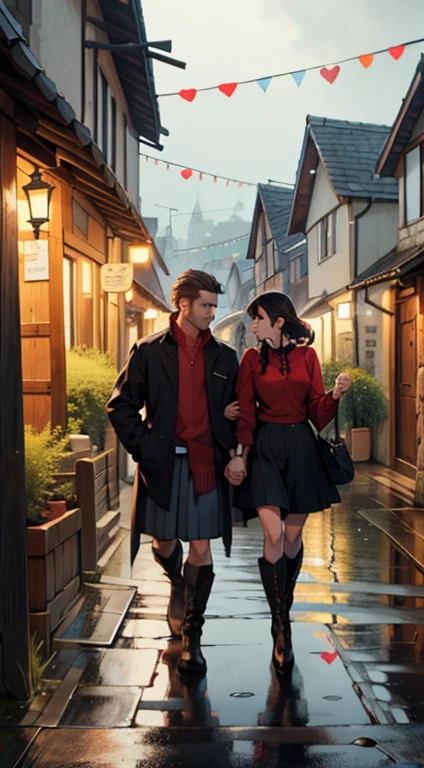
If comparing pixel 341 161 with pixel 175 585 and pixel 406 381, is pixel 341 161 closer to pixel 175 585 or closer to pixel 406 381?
pixel 406 381

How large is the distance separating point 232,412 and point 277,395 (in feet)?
0.96

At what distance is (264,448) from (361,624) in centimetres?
150

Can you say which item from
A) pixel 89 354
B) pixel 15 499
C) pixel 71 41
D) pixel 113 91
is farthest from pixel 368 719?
pixel 113 91

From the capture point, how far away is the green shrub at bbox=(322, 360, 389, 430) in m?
16.3

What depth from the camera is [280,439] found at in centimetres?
470

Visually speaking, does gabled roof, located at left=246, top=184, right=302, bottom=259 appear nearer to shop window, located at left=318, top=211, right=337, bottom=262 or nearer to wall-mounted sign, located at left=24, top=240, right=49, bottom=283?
shop window, located at left=318, top=211, right=337, bottom=262

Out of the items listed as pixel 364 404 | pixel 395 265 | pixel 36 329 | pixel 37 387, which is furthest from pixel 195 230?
pixel 37 387

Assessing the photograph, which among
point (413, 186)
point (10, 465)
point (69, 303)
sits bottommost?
point (10, 465)

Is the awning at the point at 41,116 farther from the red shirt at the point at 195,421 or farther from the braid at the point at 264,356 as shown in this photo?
the braid at the point at 264,356

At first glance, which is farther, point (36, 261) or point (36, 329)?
point (36, 329)

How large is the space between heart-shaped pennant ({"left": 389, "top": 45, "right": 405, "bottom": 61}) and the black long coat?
8106mm

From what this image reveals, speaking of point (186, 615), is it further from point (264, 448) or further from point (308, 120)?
point (308, 120)

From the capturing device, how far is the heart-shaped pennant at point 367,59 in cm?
1140

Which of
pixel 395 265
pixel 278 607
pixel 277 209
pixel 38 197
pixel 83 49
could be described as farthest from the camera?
pixel 277 209
